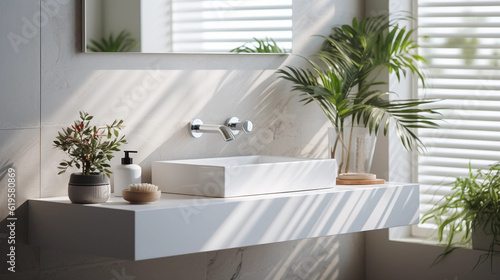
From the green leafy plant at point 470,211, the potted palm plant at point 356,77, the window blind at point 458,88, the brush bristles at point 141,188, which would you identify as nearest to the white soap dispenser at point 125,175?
the brush bristles at point 141,188

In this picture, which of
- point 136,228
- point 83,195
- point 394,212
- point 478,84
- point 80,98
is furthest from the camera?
point 478,84

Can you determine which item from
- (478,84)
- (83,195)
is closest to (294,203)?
(83,195)

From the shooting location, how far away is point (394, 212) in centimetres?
346

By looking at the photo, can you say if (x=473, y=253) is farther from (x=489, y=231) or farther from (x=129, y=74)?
(x=129, y=74)

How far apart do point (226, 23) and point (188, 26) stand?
0.22m

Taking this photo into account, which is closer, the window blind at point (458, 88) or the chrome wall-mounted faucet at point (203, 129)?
the chrome wall-mounted faucet at point (203, 129)

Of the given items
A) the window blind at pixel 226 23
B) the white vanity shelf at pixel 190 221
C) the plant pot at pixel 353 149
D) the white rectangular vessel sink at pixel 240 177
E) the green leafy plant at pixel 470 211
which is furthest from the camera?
the green leafy plant at pixel 470 211

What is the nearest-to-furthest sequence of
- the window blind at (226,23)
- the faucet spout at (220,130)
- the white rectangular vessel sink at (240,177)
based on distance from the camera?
the white rectangular vessel sink at (240,177) < the faucet spout at (220,130) < the window blind at (226,23)

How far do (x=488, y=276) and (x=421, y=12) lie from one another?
136cm

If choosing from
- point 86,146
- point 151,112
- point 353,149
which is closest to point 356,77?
point 353,149

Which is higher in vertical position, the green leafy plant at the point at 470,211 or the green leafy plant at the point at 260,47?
the green leafy plant at the point at 260,47

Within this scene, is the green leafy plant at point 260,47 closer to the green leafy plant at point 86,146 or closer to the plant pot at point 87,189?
the green leafy plant at point 86,146

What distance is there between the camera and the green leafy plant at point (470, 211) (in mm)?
3635

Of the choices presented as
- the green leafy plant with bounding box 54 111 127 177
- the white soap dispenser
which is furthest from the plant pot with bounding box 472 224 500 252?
the green leafy plant with bounding box 54 111 127 177
